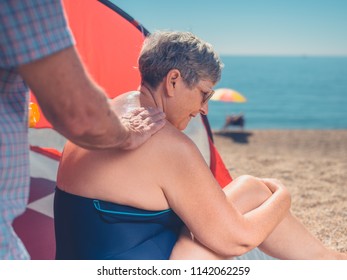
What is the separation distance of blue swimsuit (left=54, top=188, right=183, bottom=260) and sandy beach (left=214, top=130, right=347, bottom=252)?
4.97 feet

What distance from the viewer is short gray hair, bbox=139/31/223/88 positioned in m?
1.70

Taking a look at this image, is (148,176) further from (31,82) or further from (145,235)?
(31,82)

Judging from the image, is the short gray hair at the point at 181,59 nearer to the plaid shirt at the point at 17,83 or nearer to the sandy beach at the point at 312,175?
the plaid shirt at the point at 17,83

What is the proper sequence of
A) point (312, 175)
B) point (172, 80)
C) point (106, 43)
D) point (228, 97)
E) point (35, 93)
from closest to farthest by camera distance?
point (35, 93), point (172, 80), point (106, 43), point (312, 175), point (228, 97)

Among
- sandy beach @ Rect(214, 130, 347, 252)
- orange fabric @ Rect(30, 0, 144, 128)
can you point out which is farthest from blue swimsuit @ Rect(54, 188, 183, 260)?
sandy beach @ Rect(214, 130, 347, 252)

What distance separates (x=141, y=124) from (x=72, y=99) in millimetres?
525

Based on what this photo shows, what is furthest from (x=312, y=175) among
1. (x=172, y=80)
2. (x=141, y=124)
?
(x=141, y=124)

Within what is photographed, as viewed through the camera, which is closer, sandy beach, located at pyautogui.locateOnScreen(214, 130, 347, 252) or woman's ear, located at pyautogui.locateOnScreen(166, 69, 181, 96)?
woman's ear, located at pyautogui.locateOnScreen(166, 69, 181, 96)

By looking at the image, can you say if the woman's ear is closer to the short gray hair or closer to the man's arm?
the short gray hair

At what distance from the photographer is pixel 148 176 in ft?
5.26

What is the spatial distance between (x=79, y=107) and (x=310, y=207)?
2857 mm

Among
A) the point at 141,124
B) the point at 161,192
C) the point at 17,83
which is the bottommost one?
the point at 161,192

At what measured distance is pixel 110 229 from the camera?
5.43ft

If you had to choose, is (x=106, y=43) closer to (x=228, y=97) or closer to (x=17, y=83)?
(x=17, y=83)
